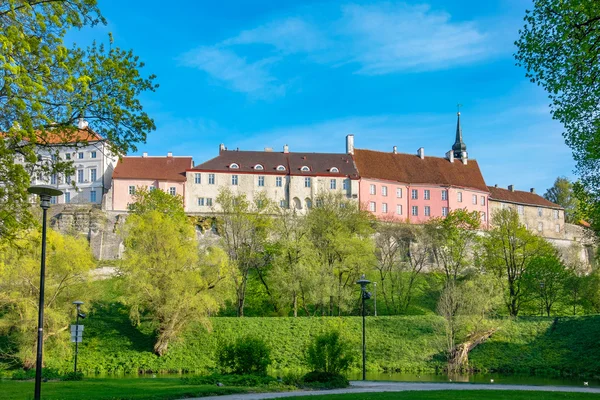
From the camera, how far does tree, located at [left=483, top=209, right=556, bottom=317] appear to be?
51500 millimetres

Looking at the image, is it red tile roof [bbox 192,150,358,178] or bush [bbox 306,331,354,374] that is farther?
red tile roof [bbox 192,150,358,178]

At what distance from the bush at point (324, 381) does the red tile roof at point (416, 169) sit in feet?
184

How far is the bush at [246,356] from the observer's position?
2392 centimetres

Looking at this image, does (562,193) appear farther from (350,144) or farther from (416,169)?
(350,144)

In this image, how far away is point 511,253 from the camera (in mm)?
52469

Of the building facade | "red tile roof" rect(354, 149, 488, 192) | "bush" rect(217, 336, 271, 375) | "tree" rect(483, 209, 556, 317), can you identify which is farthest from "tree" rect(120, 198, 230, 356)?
"red tile roof" rect(354, 149, 488, 192)

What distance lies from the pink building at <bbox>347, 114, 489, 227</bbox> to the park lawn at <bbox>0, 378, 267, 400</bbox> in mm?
56293

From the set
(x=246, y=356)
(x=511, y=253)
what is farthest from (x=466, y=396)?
(x=511, y=253)

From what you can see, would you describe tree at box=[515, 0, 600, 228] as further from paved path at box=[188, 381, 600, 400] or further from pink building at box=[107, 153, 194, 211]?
pink building at box=[107, 153, 194, 211]

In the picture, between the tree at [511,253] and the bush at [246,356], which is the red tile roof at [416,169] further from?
the bush at [246,356]

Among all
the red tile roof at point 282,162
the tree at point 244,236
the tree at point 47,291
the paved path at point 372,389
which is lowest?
the paved path at point 372,389

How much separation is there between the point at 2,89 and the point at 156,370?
26.7m

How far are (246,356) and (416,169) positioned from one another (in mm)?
62366

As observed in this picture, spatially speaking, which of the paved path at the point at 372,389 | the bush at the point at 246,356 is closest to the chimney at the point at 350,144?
the paved path at the point at 372,389
